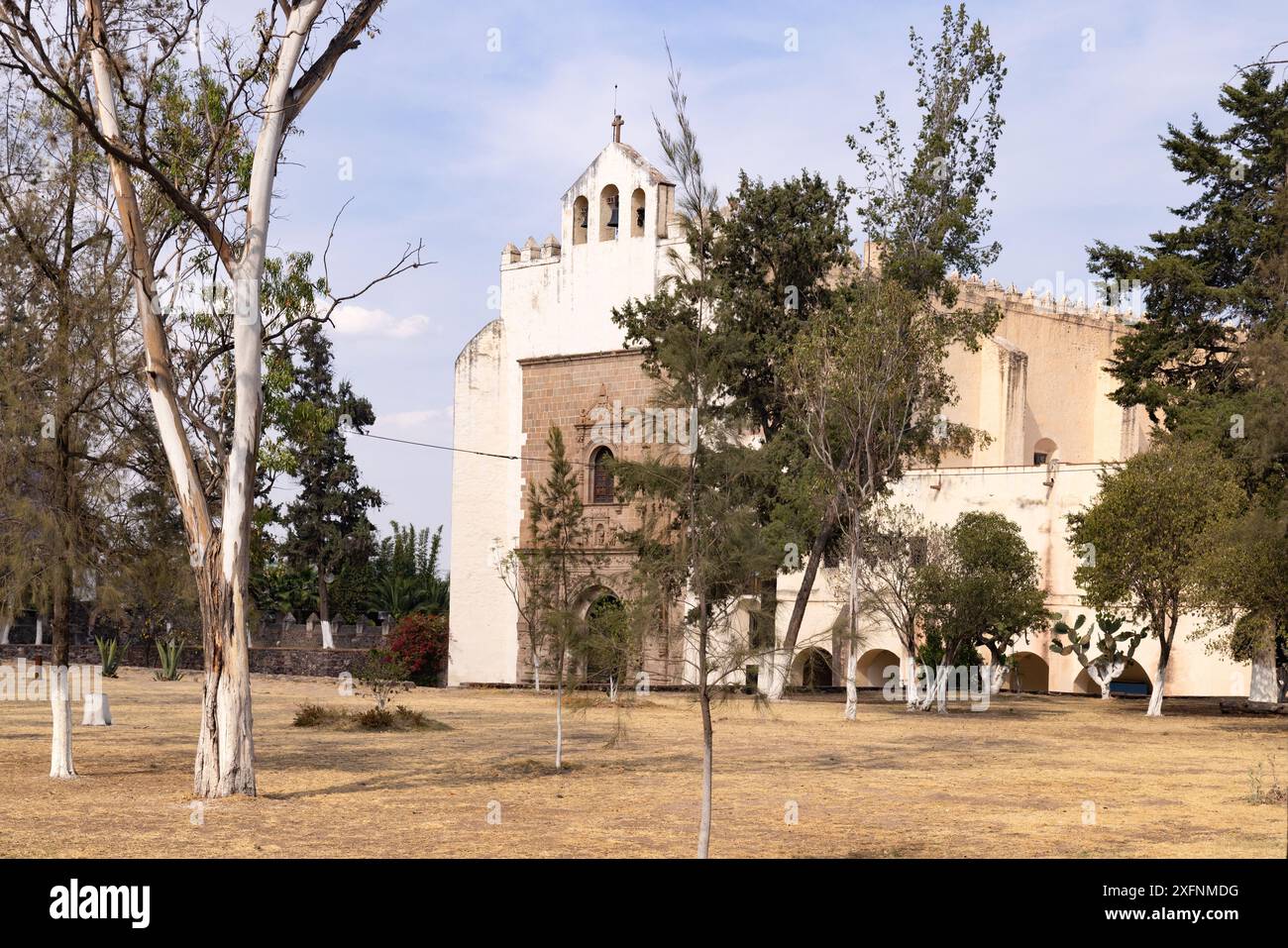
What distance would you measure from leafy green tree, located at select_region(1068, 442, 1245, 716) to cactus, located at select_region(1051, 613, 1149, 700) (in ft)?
14.6

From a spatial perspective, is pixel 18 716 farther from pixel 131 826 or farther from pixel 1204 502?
pixel 1204 502

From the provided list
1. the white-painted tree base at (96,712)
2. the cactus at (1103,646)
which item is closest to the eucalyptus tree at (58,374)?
the white-painted tree base at (96,712)

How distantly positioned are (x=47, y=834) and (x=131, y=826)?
0.68 meters

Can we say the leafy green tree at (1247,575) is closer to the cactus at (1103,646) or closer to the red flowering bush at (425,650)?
the cactus at (1103,646)

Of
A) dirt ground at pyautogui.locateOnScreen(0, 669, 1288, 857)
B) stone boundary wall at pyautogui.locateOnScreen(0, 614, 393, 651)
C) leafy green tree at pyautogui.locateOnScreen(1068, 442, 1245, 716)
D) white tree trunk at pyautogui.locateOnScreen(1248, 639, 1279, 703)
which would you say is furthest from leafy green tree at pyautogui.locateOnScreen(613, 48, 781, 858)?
stone boundary wall at pyautogui.locateOnScreen(0, 614, 393, 651)

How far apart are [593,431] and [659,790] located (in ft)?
74.6

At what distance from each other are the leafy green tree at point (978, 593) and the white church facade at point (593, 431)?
14.6ft

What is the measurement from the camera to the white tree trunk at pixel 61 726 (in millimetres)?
14516

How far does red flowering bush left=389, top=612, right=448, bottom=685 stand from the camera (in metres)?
39.3

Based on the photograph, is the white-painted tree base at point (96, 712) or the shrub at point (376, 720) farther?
the shrub at point (376, 720)

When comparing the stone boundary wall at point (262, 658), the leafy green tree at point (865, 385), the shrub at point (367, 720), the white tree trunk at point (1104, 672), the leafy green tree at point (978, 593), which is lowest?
the stone boundary wall at point (262, 658)

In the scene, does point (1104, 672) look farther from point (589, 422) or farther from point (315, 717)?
point (315, 717)
